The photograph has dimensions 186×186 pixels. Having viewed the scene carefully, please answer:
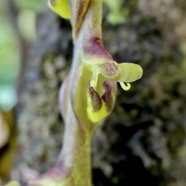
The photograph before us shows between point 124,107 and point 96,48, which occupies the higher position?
point 96,48

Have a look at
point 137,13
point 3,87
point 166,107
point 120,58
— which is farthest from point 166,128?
point 3,87

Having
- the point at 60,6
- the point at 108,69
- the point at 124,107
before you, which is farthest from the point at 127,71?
the point at 124,107

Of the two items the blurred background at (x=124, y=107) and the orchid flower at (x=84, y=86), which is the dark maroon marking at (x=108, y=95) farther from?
the blurred background at (x=124, y=107)

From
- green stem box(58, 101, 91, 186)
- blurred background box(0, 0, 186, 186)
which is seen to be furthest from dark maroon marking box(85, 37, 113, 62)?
blurred background box(0, 0, 186, 186)

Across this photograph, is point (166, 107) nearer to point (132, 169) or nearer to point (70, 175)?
point (132, 169)

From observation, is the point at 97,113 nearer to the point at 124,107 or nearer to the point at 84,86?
the point at 84,86

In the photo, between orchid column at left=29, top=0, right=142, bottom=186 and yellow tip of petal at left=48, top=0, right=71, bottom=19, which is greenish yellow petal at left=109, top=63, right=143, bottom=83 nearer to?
orchid column at left=29, top=0, right=142, bottom=186
